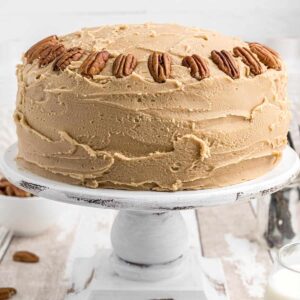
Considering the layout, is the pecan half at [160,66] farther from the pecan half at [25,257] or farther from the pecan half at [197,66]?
the pecan half at [25,257]

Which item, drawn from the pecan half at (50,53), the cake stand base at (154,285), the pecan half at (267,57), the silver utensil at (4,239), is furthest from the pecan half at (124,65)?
the silver utensil at (4,239)

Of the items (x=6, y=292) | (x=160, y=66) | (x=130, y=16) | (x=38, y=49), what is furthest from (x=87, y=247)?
(x=130, y=16)

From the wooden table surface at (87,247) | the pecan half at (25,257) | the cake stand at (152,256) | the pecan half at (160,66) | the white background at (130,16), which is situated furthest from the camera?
the white background at (130,16)

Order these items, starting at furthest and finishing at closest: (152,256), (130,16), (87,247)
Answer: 1. (130,16)
2. (87,247)
3. (152,256)

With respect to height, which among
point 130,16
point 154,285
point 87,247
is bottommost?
point 87,247

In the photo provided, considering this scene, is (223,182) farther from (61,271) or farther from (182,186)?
(61,271)

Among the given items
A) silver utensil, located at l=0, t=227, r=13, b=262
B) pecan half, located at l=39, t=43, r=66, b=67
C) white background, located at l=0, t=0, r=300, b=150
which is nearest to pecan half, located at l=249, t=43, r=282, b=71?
pecan half, located at l=39, t=43, r=66, b=67

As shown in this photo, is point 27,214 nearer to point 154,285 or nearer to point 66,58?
point 154,285
